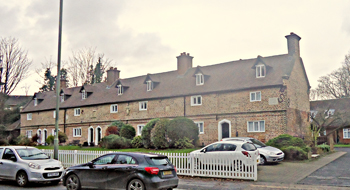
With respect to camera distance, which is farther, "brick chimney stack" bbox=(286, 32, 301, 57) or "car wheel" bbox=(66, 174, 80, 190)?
"brick chimney stack" bbox=(286, 32, 301, 57)

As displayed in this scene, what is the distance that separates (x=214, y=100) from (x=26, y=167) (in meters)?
20.2

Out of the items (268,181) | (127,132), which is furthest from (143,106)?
(268,181)

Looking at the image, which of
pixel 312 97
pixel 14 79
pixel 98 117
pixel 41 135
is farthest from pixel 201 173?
pixel 312 97

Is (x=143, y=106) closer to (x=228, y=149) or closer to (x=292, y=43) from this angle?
(x=292, y=43)

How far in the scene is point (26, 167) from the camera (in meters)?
12.8

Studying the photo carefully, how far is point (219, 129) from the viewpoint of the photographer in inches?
1176

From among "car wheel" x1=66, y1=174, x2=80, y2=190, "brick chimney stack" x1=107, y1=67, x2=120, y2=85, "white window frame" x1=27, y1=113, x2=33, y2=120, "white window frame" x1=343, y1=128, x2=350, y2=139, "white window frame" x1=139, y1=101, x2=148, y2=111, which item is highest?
"brick chimney stack" x1=107, y1=67, x2=120, y2=85

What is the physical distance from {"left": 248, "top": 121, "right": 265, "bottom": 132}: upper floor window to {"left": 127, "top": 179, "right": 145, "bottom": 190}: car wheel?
19.1 metres

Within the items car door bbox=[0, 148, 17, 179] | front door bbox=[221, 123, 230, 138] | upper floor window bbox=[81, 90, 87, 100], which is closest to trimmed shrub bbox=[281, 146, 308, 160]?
front door bbox=[221, 123, 230, 138]

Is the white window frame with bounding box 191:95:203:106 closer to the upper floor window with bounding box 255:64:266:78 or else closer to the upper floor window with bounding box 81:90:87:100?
the upper floor window with bounding box 255:64:266:78

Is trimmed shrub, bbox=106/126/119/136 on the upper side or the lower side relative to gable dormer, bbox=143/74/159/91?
lower

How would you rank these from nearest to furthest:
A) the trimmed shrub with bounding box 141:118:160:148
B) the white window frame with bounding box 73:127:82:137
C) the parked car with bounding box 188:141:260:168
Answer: the parked car with bounding box 188:141:260:168 < the trimmed shrub with bounding box 141:118:160:148 < the white window frame with bounding box 73:127:82:137

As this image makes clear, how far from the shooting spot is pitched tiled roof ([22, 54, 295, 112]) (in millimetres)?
29062

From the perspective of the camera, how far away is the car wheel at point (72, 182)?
11435mm
